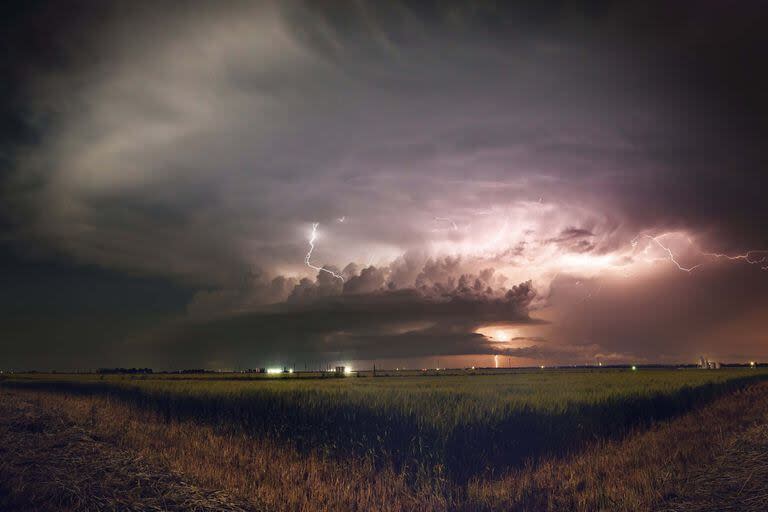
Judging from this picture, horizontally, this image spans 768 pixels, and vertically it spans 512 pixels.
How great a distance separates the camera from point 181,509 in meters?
8.00

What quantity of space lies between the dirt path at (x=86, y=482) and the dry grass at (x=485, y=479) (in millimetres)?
179

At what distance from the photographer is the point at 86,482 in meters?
8.89

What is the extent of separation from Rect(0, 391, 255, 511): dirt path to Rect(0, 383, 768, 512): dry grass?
18 cm

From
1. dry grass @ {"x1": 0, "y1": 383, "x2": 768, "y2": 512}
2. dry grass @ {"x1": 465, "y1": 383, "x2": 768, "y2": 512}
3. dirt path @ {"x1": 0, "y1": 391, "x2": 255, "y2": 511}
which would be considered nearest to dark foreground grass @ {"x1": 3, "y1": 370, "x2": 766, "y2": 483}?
dry grass @ {"x1": 0, "y1": 383, "x2": 768, "y2": 512}

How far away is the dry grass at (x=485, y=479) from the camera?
9.94 m

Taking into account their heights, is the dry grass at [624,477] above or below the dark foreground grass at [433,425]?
below

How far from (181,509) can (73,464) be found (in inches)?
135

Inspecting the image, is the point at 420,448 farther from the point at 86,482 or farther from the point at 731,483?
the point at 86,482

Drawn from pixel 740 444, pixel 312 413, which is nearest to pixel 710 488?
pixel 740 444

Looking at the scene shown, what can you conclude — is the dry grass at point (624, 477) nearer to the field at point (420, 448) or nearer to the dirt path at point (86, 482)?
the field at point (420, 448)

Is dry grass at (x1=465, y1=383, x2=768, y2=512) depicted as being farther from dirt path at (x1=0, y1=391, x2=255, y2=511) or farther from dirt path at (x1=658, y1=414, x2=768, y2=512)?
dirt path at (x1=0, y1=391, x2=255, y2=511)

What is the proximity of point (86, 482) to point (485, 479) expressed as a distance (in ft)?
28.7

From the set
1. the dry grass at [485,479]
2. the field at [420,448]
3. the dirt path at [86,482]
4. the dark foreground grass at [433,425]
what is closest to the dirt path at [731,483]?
the dry grass at [485,479]

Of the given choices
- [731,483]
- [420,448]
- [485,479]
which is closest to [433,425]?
[420,448]
